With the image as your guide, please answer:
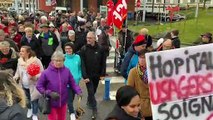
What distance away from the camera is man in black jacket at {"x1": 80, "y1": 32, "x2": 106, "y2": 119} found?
23.3 ft

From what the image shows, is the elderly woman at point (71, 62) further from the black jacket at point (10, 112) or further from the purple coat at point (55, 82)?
the black jacket at point (10, 112)

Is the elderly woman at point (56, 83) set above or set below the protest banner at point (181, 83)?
below

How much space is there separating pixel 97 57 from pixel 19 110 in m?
4.23

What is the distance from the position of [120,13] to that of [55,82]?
6.13 metres

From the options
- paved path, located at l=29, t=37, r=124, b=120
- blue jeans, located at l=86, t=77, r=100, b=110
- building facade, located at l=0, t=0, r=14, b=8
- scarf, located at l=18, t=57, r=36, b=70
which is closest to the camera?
scarf, located at l=18, t=57, r=36, b=70

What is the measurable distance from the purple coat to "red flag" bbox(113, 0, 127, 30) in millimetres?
5731

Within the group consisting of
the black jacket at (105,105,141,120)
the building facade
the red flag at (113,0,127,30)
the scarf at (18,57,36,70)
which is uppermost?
the building facade

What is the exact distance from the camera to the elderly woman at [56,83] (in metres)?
5.60

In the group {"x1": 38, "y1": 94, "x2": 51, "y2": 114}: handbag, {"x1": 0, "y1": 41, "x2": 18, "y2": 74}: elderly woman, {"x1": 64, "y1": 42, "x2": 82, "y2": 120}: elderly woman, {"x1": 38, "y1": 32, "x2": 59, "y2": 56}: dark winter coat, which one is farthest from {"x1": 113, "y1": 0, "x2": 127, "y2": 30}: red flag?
{"x1": 38, "y1": 94, "x2": 51, "y2": 114}: handbag

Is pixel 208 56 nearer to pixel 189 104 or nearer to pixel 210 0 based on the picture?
pixel 189 104

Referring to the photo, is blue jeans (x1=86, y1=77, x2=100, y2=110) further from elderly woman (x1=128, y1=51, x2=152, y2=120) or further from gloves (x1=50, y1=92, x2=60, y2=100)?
elderly woman (x1=128, y1=51, x2=152, y2=120)

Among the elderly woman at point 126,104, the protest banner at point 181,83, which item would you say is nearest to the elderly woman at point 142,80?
the protest banner at point 181,83

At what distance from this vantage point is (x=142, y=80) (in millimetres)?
4621

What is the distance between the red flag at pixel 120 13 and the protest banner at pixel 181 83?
26.2 ft
